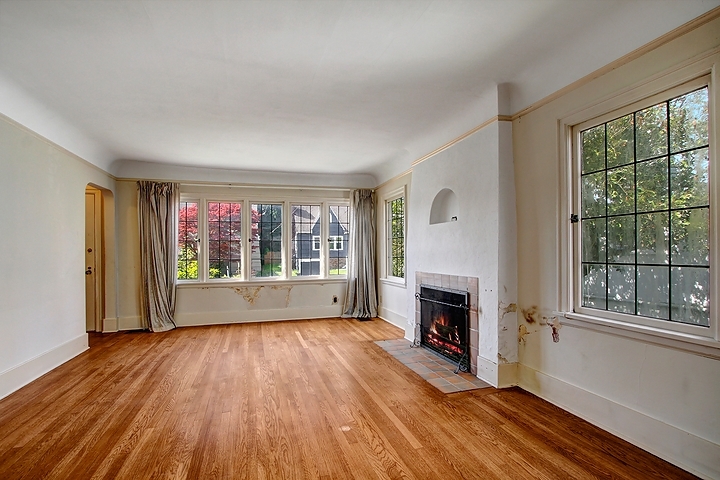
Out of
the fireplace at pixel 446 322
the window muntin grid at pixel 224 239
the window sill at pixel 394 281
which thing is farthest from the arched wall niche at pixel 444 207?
the window muntin grid at pixel 224 239

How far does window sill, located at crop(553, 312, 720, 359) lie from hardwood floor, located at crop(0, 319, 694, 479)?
648mm

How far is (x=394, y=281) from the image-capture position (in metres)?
6.30

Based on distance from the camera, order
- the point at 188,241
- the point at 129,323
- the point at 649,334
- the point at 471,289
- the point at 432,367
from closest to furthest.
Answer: the point at 649,334 → the point at 471,289 → the point at 432,367 → the point at 129,323 → the point at 188,241

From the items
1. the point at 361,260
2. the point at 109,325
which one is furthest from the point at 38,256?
the point at 361,260

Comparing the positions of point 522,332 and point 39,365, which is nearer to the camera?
point 522,332

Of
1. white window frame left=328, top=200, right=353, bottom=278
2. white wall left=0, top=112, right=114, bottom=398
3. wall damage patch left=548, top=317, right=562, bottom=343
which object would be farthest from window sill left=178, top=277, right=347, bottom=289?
wall damage patch left=548, top=317, right=562, bottom=343

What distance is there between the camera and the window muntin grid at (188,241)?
6.38m

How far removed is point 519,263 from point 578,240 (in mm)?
587

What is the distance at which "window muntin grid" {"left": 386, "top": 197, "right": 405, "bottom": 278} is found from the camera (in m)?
6.12

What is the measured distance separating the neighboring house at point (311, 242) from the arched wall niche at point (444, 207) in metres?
2.82

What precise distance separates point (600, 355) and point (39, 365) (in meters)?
4.91

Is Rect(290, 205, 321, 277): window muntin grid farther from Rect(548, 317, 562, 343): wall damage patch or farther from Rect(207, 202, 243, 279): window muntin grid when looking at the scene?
Rect(548, 317, 562, 343): wall damage patch

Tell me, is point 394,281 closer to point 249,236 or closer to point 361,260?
point 361,260

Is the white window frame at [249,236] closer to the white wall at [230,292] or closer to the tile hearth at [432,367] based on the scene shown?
the white wall at [230,292]
